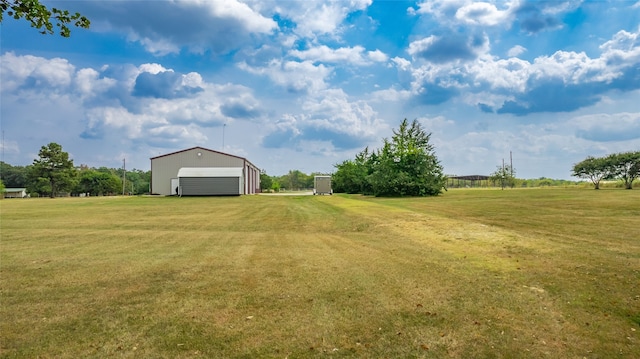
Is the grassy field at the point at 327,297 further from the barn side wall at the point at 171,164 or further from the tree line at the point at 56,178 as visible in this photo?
the tree line at the point at 56,178

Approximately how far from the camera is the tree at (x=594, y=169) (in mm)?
50969

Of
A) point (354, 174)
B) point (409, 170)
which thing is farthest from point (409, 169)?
point (354, 174)

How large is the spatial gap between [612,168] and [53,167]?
8290 cm

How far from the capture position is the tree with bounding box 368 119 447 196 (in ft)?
134

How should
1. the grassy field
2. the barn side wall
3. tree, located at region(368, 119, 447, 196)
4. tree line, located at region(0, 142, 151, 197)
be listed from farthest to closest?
tree line, located at region(0, 142, 151, 197) → the barn side wall → tree, located at region(368, 119, 447, 196) → the grassy field

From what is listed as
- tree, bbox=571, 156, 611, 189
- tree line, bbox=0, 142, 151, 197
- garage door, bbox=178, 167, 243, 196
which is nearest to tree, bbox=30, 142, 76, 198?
tree line, bbox=0, 142, 151, 197

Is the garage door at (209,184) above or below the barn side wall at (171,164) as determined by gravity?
below

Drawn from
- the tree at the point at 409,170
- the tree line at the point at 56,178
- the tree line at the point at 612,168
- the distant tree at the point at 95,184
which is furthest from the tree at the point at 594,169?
the distant tree at the point at 95,184

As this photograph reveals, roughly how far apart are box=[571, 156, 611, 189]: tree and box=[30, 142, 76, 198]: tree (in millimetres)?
79253

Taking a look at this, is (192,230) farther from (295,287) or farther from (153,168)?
(153,168)

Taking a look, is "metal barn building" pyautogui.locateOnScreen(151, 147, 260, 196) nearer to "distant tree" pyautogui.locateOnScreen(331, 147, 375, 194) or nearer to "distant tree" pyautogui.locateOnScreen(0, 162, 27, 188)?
"distant tree" pyautogui.locateOnScreen(331, 147, 375, 194)

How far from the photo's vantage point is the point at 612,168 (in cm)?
5006

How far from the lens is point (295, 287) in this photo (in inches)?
259

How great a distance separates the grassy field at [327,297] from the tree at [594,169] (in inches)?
1948
